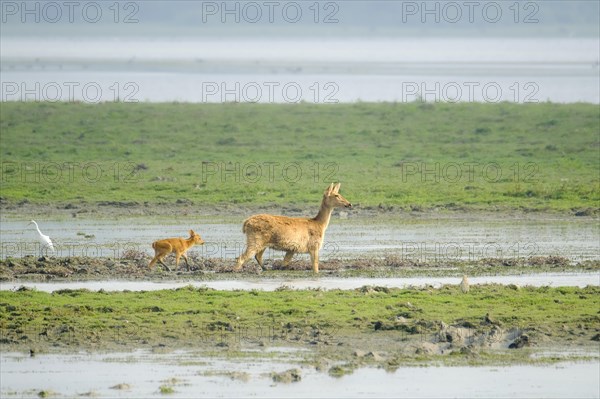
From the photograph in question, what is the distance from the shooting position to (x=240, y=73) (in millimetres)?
80125

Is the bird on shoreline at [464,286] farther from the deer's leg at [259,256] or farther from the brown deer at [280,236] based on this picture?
the deer's leg at [259,256]

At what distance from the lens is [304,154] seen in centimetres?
3703

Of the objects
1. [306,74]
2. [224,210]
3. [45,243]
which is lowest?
[45,243]

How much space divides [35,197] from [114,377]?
17072 mm

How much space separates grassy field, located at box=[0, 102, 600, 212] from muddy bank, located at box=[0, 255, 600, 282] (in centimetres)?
821

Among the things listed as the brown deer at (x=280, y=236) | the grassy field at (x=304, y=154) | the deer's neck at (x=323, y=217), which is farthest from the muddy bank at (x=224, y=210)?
the brown deer at (x=280, y=236)

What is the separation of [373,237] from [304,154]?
518 inches

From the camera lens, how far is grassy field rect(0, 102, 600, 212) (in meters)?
30.3

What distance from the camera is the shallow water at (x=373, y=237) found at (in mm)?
21797

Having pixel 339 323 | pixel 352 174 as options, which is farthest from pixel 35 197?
pixel 339 323

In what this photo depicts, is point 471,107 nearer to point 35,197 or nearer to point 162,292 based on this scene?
point 35,197

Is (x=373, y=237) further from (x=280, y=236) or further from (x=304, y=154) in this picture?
(x=304, y=154)

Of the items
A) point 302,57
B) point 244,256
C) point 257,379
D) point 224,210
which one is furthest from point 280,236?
point 302,57

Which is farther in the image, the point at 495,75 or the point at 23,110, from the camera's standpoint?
the point at 495,75
